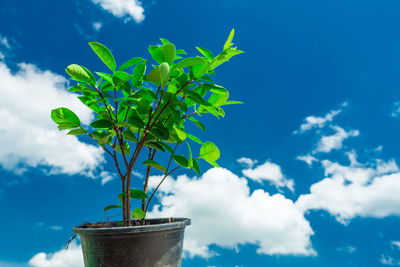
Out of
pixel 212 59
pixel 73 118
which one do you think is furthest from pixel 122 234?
pixel 212 59

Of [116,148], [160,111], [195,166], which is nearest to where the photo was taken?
[160,111]

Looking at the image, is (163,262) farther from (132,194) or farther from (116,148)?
(116,148)

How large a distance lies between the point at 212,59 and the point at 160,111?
33cm

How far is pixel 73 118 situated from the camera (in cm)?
160

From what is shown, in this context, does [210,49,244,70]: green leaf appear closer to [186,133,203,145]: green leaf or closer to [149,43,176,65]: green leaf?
[149,43,176,65]: green leaf

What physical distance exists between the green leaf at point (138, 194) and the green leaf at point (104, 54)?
0.61 m

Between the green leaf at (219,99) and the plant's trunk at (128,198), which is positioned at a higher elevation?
the green leaf at (219,99)

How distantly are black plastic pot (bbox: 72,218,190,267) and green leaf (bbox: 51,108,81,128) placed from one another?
0.50 meters

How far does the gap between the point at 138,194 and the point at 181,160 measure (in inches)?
11.0

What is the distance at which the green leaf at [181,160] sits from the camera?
1.60 m

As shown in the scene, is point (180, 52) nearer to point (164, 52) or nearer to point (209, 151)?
point (164, 52)

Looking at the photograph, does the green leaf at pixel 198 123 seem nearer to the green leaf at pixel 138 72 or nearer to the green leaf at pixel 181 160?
the green leaf at pixel 181 160

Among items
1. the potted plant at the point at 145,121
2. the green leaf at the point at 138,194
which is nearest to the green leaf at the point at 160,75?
the potted plant at the point at 145,121

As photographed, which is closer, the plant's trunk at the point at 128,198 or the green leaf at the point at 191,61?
the green leaf at the point at 191,61
